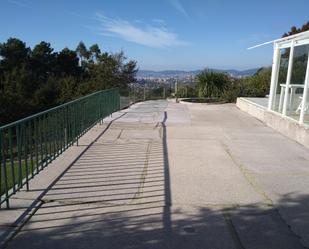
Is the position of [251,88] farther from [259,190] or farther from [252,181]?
[259,190]

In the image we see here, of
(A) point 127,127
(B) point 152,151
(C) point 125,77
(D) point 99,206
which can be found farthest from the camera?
(C) point 125,77

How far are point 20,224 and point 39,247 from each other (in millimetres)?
529

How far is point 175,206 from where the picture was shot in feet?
13.5

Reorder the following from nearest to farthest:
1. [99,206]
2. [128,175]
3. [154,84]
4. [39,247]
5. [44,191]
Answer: [39,247] → [99,206] → [44,191] → [128,175] → [154,84]

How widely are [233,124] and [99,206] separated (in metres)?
7.01

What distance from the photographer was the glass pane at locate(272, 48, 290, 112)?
31.8 feet

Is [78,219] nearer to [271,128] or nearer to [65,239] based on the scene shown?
[65,239]

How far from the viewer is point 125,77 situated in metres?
32.9

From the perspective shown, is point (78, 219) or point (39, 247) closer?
point (39, 247)

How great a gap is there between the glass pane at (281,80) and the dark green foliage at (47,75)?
61.8 feet

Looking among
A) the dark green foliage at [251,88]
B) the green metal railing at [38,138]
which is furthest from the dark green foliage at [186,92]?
the green metal railing at [38,138]

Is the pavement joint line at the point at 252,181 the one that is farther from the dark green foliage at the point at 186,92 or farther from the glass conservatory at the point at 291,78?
the dark green foliage at the point at 186,92

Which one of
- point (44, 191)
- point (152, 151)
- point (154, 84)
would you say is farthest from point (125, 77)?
point (44, 191)

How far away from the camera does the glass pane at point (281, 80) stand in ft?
31.8
